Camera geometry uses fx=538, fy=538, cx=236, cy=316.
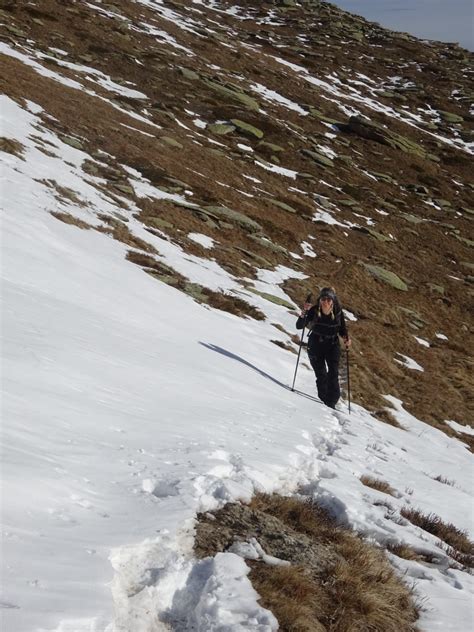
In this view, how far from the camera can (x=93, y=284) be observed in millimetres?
11055

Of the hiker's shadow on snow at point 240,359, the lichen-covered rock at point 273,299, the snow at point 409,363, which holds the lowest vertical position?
the hiker's shadow on snow at point 240,359

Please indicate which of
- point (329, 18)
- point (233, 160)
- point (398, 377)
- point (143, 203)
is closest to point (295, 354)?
point (398, 377)

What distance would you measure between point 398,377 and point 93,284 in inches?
402

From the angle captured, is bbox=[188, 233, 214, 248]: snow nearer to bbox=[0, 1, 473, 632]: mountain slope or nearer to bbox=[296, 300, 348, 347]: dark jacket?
bbox=[0, 1, 473, 632]: mountain slope

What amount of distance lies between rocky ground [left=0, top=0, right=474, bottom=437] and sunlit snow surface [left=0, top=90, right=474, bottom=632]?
300cm

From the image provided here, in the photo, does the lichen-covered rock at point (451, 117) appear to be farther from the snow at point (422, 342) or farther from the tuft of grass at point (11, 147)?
the tuft of grass at point (11, 147)

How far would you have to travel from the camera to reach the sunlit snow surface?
3443 millimetres

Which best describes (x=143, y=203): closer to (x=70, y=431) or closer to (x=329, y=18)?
(x=70, y=431)

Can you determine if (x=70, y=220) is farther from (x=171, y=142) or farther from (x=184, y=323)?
(x=171, y=142)

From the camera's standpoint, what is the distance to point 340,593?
163 inches

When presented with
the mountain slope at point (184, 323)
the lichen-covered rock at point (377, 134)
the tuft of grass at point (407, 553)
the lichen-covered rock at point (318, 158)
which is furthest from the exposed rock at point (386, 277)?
the lichen-covered rock at point (377, 134)

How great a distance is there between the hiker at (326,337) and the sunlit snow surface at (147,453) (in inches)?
24.7

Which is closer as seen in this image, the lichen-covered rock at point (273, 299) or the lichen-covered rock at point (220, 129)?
the lichen-covered rock at point (273, 299)

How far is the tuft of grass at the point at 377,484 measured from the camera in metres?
7.23
